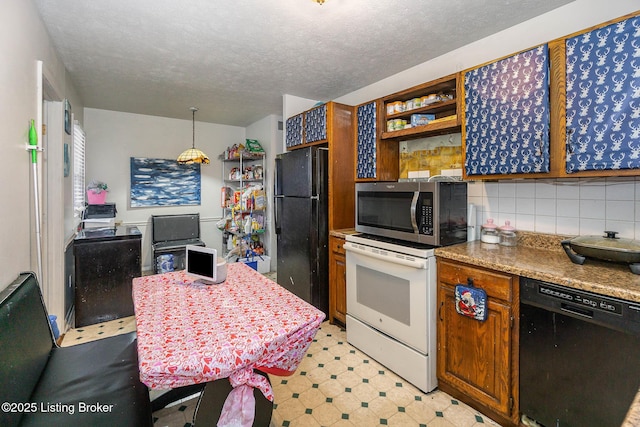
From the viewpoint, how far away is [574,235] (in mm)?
1903

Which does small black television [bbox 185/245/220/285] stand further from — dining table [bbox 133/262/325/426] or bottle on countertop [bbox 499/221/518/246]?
bottle on countertop [bbox 499/221/518/246]

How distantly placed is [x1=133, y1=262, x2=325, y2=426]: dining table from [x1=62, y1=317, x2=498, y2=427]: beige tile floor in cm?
72

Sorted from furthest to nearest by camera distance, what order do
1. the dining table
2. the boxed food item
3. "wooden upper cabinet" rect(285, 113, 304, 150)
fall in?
"wooden upper cabinet" rect(285, 113, 304, 150) < the boxed food item < the dining table

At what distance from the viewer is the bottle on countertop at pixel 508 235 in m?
2.11

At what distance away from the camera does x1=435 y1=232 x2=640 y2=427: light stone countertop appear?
→ 1.31m

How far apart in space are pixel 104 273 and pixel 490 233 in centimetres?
356

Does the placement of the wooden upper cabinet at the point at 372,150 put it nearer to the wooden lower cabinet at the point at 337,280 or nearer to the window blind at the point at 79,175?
the wooden lower cabinet at the point at 337,280

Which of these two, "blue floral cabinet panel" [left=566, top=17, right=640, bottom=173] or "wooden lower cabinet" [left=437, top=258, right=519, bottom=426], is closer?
"blue floral cabinet panel" [left=566, top=17, right=640, bottom=173]

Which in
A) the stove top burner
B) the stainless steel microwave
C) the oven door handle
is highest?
the stainless steel microwave

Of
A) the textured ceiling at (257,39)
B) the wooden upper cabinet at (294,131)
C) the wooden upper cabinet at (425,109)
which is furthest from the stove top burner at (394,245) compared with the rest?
the textured ceiling at (257,39)

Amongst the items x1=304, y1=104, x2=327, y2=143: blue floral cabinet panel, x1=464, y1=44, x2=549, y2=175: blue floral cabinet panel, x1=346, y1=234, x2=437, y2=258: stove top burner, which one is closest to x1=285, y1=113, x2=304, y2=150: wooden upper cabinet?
x1=304, y1=104, x2=327, y2=143: blue floral cabinet panel

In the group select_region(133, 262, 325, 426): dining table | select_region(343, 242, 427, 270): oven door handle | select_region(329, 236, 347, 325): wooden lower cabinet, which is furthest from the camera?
select_region(329, 236, 347, 325): wooden lower cabinet

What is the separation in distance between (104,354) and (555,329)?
90.4 inches

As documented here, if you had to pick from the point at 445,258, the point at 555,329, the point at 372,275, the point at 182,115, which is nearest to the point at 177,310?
the point at 372,275
